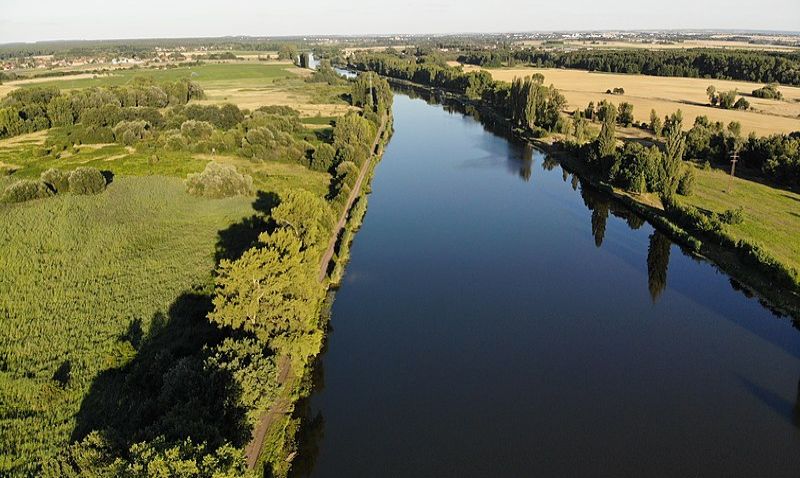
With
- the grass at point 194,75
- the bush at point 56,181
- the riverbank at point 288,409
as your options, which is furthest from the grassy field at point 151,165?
the grass at point 194,75

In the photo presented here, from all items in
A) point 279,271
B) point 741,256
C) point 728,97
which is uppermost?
point 728,97

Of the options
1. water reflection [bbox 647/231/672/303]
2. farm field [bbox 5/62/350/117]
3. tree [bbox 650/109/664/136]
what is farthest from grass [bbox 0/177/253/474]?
tree [bbox 650/109/664/136]

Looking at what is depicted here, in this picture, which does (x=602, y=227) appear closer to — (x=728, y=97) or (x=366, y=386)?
(x=366, y=386)

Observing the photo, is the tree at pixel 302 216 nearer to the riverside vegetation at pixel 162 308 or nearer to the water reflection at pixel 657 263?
the riverside vegetation at pixel 162 308

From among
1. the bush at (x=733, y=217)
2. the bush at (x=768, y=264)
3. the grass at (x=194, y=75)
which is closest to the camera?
the bush at (x=768, y=264)

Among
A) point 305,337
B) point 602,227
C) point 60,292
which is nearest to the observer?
point 305,337

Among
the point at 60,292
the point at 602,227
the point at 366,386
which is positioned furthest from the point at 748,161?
the point at 60,292
